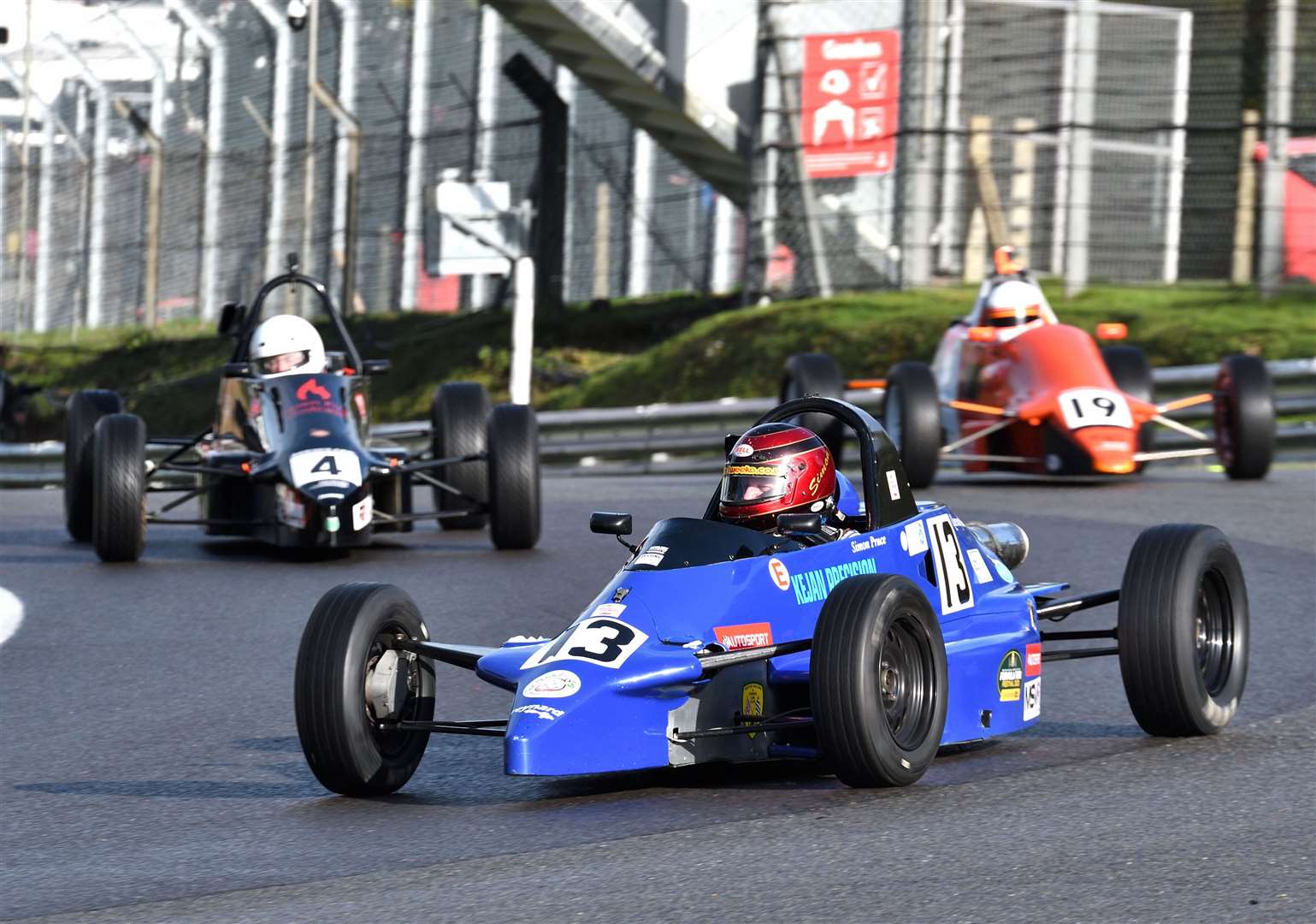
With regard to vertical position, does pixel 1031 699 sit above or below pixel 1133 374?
below

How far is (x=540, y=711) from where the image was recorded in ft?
18.4

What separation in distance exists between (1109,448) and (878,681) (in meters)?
9.14

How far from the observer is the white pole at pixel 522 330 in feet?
63.0

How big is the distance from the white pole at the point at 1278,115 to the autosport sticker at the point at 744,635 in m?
13.6

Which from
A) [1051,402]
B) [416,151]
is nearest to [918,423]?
[1051,402]

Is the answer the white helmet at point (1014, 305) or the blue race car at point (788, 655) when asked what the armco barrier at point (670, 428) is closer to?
the white helmet at point (1014, 305)

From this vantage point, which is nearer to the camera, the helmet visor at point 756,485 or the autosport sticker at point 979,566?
the helmet visor at point 756,485

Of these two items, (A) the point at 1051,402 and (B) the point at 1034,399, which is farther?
(B) the point at 1034,399

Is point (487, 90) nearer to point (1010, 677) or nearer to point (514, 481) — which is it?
point (514, 481)

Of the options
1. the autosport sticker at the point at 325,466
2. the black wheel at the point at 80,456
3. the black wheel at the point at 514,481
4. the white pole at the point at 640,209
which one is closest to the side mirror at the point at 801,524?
the black wheel at the point at 514,481

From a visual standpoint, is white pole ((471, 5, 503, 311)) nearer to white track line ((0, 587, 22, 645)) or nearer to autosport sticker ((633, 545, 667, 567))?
white track line ((0, 587, 22, 645))

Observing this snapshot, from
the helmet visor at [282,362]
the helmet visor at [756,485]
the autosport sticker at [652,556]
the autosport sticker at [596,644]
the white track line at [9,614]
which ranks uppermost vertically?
the helmet visor at [282,362]

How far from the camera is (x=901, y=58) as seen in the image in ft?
66.0

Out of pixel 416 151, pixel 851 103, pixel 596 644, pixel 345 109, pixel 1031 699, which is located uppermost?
pixel 345 109
